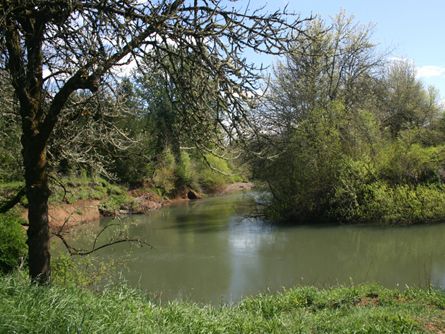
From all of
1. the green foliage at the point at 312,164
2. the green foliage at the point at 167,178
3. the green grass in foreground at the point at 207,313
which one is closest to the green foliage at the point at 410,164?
the green foliage at the point at 312,164

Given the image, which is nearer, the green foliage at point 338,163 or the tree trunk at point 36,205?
the tree trunk at point 36,205

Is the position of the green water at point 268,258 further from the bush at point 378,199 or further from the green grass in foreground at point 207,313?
the green grass in foreground at point 207,313

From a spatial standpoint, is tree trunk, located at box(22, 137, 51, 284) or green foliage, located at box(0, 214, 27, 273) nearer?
tree trunk, located at box(22, 137, 51, 284)

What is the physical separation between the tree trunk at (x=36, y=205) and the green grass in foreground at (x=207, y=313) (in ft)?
1.08

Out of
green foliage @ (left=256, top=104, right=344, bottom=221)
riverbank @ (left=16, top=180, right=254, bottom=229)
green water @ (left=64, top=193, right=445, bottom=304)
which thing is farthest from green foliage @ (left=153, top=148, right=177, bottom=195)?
green foliage @ (left=256, top=104, right=344, bottom=221)

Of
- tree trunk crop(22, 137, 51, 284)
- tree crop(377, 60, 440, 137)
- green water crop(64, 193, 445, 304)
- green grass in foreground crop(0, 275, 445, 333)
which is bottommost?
green water crop(64, 193, 445, 304)

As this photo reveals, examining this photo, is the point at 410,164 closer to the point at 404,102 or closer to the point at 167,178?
the point at 404,102

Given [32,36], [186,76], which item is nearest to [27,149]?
[32,36]

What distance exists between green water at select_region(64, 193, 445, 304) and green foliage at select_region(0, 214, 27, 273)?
1796mm

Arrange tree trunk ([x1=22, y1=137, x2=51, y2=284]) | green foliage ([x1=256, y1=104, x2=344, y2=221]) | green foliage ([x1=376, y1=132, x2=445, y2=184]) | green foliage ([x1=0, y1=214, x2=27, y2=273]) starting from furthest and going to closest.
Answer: green foliage ([x1=256, y1=104, x2=344, y2=221])
green foliage ([x1=376, y1=132, x2=445, y2=184])
green foliage ([x1=0, y1=214, x2=27, y2=273])
tree trunk ([x1=22, y1=137, x2=51, y2=284])

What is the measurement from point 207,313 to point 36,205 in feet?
9.27

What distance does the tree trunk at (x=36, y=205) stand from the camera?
5023mm

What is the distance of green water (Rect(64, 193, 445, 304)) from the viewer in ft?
41.0

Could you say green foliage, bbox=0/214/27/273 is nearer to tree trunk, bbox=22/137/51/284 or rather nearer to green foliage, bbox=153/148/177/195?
tree trunk, bbox=22/137/51/284
